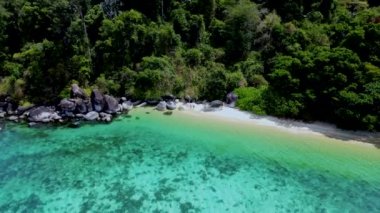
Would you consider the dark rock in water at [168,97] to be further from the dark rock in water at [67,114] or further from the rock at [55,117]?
the rock at [55,117]

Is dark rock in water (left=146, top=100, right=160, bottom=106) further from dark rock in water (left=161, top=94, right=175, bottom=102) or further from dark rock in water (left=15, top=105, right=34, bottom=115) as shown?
dark rock in water (left=15, top=105, right=34, bottom=115)

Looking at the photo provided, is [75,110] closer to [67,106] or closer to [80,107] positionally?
[80,107]

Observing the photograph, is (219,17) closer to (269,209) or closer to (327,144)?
(327,144)

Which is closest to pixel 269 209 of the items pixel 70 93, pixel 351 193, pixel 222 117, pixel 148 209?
pixel 351 193

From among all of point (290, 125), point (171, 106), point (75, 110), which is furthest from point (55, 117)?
point (290, 125)

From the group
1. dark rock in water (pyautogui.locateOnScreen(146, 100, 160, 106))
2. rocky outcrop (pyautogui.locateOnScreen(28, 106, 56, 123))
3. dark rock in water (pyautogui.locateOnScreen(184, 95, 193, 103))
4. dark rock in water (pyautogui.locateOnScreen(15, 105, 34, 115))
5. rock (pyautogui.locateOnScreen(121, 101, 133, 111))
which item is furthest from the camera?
dark rock in water (pyautogui.locateOnScreen(184, 95, 193, 103))

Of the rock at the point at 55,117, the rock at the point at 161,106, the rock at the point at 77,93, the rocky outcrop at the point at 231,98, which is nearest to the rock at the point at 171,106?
the rock at the point at 161,106

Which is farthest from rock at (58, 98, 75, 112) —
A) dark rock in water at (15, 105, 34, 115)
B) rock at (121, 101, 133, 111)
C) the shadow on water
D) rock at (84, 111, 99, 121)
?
the shadow on water
